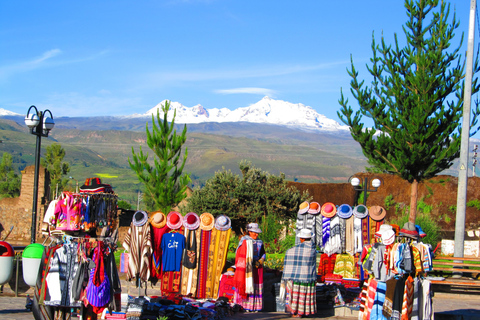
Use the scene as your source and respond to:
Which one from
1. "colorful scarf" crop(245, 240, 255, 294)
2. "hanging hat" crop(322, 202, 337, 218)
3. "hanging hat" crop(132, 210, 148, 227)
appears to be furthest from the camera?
"hanging hat" crop(322, 202, 337, 218)

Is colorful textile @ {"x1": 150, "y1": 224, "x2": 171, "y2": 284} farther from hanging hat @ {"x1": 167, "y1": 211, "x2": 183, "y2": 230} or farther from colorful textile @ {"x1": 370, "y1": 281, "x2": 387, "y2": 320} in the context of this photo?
colorful textile @ {"x1": 370, "y1": 281, "x2": 387, "y2": 320}

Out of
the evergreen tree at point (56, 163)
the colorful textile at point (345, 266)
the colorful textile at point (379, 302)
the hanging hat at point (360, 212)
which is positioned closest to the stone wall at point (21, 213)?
the colorful textile at point (345, 266)

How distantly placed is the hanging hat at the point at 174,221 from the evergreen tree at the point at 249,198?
988cm

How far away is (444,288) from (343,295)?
10.2 feet

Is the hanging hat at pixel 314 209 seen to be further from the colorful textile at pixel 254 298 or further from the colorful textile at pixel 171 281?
the colorful textile at pixel 171 281

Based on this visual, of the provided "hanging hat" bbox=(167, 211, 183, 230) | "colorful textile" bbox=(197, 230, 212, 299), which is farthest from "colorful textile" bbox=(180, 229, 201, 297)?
"hanging hat" bbox=(167, 211, 183, 230)

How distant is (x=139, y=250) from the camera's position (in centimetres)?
1097

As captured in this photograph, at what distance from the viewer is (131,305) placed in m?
8.77

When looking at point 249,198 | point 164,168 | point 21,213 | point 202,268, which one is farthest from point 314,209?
point 21,213

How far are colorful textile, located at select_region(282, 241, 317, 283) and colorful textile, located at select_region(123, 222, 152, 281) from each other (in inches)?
112

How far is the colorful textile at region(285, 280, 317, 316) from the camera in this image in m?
10.0

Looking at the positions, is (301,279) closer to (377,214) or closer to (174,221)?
(174,221)

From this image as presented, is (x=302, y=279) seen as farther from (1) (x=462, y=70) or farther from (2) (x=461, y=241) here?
(1) (x=462, y=70)

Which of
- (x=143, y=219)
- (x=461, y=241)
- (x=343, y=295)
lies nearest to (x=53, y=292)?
(x=143, y=219)
